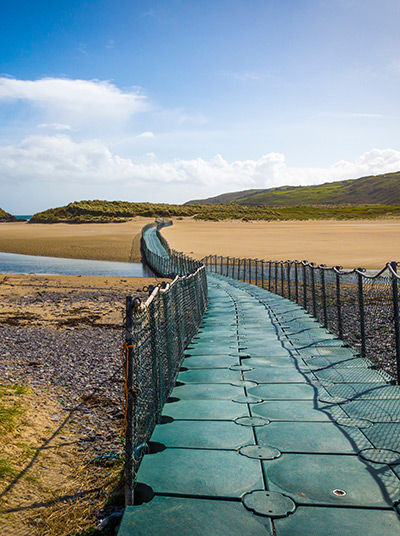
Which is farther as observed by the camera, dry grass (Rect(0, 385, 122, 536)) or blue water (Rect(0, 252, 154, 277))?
blue water (Rect(0, 252, 154, 277))

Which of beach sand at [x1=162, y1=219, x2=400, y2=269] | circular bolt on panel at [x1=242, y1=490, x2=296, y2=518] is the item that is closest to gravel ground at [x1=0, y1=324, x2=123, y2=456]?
circular bolt on panel at [x1=242, y1=490, x2=296, y2=518]

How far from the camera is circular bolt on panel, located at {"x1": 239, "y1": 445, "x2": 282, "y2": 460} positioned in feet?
14.0

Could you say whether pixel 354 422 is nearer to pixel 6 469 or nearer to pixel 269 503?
pixel 269 503

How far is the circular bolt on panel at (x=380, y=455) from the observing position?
13.6 ft

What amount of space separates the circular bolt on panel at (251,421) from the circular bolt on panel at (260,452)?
21.5 inches

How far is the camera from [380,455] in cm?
424

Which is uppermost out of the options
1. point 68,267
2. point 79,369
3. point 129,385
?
point 129,385

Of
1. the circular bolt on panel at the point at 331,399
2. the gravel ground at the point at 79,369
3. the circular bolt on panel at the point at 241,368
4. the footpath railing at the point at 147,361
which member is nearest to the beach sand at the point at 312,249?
the gravel ground at the point at 79,369

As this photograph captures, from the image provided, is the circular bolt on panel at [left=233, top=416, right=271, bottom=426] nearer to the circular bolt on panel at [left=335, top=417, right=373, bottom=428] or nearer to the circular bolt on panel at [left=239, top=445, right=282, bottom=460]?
the circular bolt on panel at [left=239, top=445, right=282, bottom=460]

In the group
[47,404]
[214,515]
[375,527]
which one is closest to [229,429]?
[214,515]

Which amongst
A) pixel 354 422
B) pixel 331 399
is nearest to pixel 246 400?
pixel 331 399

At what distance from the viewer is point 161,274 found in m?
34.0

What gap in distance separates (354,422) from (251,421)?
1.05 meters

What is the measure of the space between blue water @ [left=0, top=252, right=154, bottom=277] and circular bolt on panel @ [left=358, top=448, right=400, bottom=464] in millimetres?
31458
